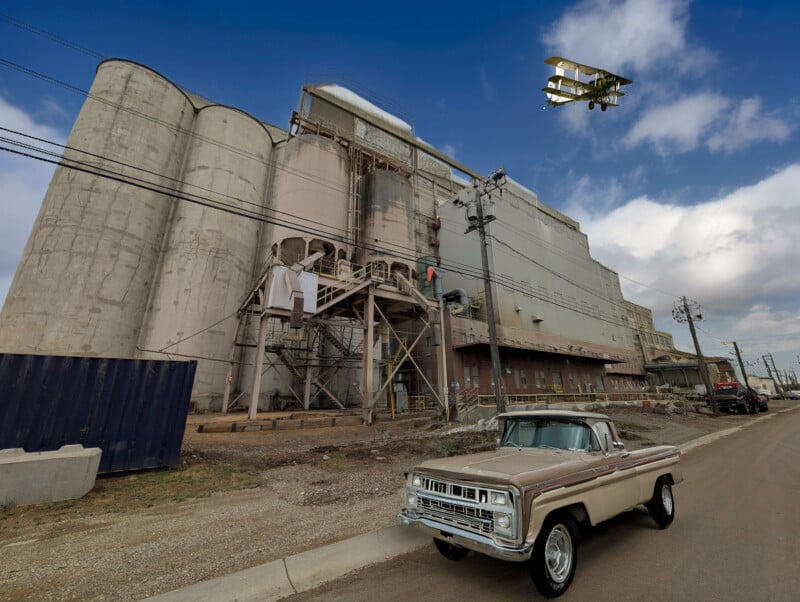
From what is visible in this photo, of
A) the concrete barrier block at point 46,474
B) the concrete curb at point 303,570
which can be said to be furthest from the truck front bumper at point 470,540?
the concrete barrier block at point 46,474

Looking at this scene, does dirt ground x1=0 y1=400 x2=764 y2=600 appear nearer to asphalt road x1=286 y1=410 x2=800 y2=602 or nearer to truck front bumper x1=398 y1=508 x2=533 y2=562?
asphalt road x1=286 y1=410 x2=800 y2=602

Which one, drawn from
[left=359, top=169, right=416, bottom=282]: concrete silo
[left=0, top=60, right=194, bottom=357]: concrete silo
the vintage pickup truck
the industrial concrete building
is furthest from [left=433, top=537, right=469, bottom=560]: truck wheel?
[left=0, top=60, right=194, bottom=357]: concrete silo

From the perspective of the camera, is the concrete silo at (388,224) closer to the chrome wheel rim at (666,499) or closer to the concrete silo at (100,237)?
the concrete silo at (100,237)

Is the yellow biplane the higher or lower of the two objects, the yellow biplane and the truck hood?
the higher

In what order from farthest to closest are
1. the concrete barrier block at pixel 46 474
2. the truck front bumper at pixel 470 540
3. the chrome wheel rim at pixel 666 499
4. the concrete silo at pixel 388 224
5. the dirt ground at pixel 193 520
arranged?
the concrete silo at pixel 388 224, the concrete barrier block at pixel 46 474, the chrome wheel rim at pixel 666 499, the dirt ground at pixel 193 520, the truck front bumper at pixel 470 540

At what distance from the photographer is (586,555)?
13.4 feet

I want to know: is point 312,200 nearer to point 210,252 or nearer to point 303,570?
point 210,252

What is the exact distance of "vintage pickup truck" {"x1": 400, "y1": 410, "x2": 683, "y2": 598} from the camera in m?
3.02

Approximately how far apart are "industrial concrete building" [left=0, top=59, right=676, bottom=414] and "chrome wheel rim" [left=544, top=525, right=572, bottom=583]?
13521 mm

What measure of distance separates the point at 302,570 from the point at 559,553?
9.20ft

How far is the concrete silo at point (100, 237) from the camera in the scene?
63.7 ft

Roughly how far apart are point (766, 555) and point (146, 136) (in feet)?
114

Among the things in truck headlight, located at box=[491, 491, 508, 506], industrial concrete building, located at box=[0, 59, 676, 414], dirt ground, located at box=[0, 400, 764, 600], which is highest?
industrial concrete building, located at box=[0, 59, 676, 414]

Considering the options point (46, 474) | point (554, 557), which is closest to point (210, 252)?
point (46, 474)
